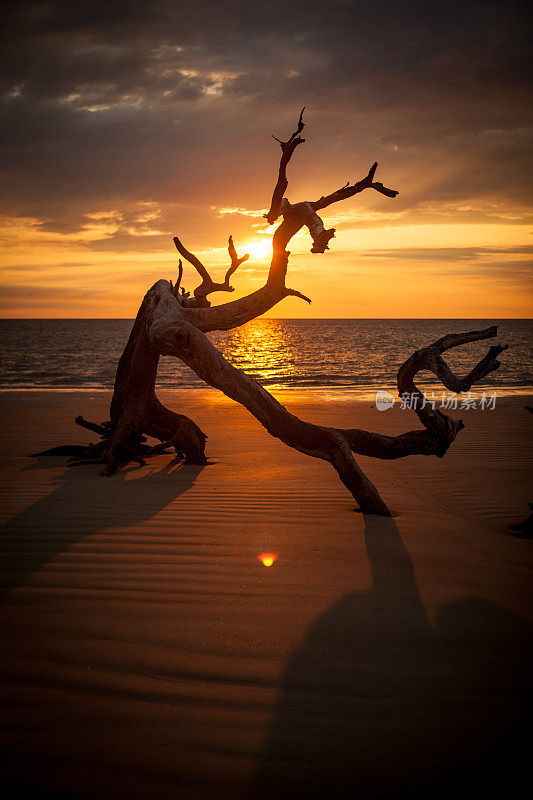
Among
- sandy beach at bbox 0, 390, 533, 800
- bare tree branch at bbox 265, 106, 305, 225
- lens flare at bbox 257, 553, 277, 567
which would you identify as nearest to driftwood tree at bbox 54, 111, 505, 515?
bare tree branch at bbox 265, 106, 305, 225

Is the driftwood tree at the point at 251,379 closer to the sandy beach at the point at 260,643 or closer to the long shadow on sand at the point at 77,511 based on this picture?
the long shadow on sand at the point at 77,511

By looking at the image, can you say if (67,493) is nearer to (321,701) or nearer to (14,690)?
(14,690)

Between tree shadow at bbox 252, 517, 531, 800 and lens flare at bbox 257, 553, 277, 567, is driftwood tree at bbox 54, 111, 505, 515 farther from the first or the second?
tree shadow at bbox 252, 517, 531, 800

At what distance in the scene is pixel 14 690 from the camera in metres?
2.39

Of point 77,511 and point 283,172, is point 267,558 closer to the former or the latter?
point 77,511

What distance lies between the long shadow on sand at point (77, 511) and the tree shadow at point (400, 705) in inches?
89.9

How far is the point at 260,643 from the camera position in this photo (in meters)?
2.79

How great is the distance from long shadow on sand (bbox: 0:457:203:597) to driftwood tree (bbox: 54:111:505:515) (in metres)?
0.47

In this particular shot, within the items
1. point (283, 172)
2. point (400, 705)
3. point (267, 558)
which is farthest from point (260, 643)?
point (283, 172)

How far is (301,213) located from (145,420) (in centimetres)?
352

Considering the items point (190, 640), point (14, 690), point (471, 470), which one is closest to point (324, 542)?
point (190, 640)

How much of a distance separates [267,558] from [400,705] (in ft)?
5.58

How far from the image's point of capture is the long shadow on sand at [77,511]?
3861 mm

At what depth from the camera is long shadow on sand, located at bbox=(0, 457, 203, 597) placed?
152 inches
